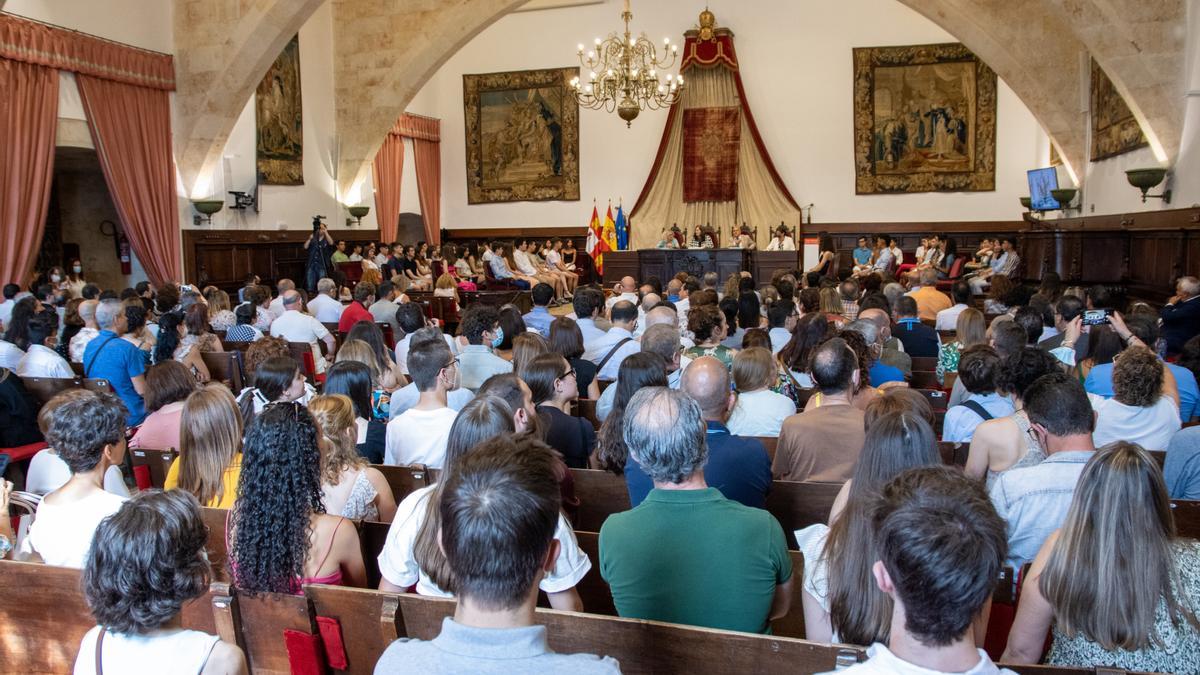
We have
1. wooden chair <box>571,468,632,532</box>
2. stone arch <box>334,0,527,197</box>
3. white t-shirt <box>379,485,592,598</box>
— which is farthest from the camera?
stone arch <box>334,0,527,197</box>

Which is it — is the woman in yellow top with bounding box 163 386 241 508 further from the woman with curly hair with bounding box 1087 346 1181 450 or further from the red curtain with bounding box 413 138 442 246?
the red curtain with bounding box 413 138 442 246

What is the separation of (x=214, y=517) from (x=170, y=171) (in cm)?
1016

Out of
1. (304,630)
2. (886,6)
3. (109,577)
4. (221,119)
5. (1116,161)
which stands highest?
(886,6)

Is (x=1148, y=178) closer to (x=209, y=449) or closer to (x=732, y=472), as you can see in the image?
(x=732, y=472)

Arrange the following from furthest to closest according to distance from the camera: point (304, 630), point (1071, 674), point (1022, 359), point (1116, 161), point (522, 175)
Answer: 1. point (522, 175)
2. point (1116, 161)
3. point (1022, 359)
4. point (304, 630)
5. point (1071, 674)

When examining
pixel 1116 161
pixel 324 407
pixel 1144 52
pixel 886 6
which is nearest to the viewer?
pixel 324 407

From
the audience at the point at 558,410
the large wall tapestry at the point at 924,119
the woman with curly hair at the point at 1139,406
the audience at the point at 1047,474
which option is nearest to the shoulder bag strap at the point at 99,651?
the audience at the point at 558,410

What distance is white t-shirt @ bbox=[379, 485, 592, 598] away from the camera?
212 cm

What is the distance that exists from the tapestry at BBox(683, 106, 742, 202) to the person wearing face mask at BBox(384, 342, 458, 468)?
1423 centimetres

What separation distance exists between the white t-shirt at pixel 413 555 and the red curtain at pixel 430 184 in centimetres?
1646

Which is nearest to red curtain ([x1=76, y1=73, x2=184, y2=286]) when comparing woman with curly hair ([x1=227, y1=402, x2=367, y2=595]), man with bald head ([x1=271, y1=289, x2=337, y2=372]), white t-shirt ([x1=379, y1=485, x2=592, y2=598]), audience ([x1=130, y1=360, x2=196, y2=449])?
man with bald head ([x1=271, y1=289, x2=337, y2=372])

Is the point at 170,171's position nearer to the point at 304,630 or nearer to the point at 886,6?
the point at 304,630

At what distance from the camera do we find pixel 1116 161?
10.9 meters

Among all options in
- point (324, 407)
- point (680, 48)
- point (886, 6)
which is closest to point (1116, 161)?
point (886, 6)
